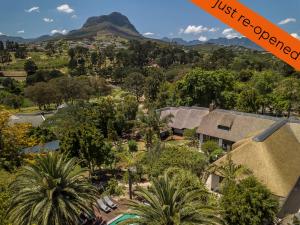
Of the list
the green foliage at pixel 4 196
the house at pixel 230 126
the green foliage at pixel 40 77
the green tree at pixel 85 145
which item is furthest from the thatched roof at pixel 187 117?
the green foliage at pixel 40 77

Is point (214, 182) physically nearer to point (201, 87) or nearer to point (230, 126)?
point (230, 126)

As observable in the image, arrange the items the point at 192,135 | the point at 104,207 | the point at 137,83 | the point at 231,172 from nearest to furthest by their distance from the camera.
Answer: the point at 231,172
the point at 104,207
the point at 192,135
the point at 137,83

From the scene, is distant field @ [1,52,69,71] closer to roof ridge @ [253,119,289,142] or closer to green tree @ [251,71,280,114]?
green tree @ [251,71,280,114]

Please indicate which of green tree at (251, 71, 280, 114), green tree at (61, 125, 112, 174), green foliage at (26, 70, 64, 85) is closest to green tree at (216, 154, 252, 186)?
green tree at (61, 125, 112, 174)

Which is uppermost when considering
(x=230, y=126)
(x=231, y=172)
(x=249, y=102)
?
(x=249, y=102)

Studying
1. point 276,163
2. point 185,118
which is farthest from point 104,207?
point 185,118

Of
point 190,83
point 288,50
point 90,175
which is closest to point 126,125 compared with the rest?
point 190,83
